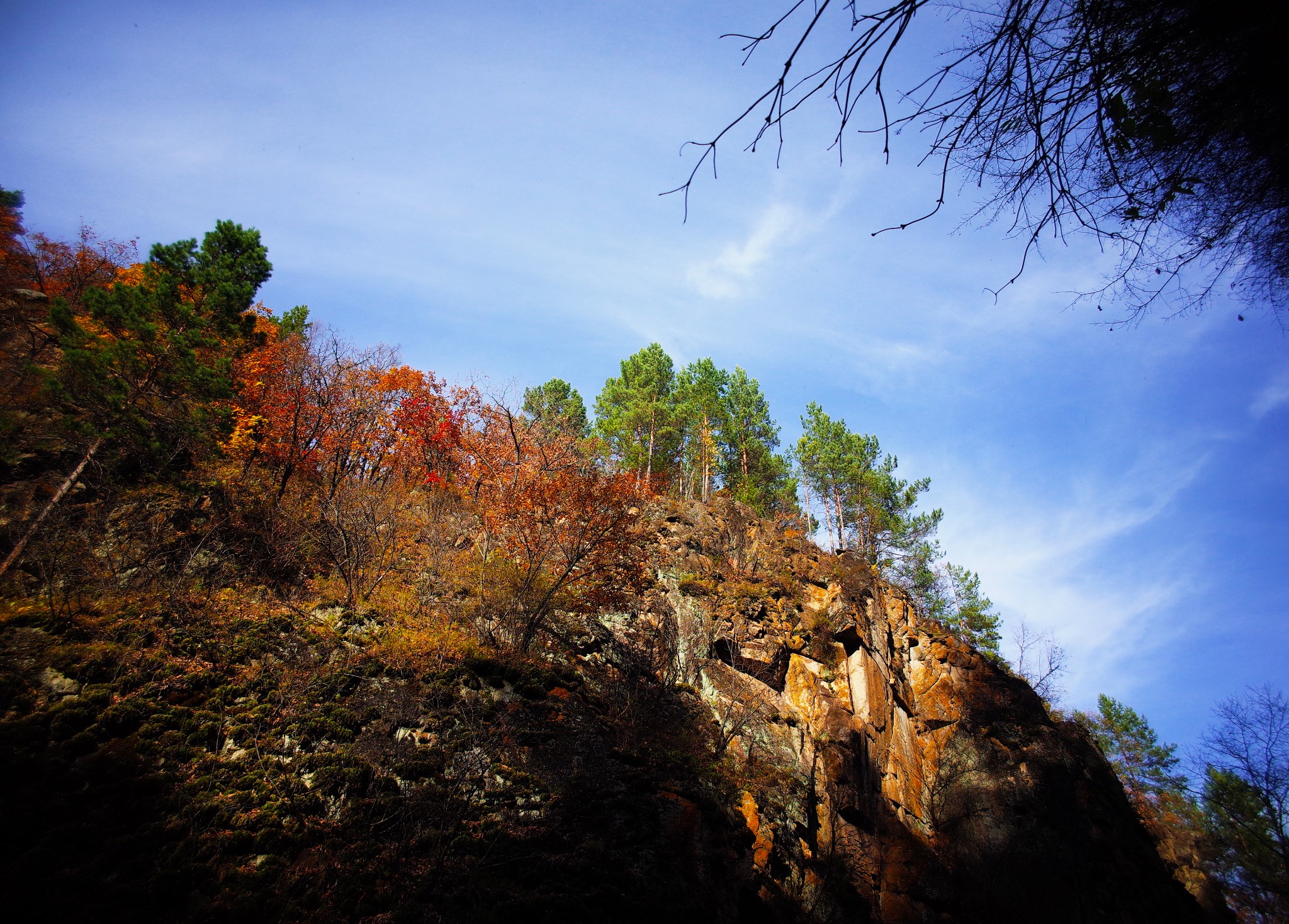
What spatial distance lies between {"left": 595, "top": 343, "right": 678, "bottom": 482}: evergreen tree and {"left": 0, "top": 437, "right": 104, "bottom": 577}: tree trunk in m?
20.1

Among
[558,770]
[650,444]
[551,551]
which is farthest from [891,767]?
[650,444]

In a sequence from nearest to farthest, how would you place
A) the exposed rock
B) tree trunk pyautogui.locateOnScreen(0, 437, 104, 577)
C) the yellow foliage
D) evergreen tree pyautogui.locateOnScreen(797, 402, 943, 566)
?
the exposed rock → tree trunk pyautogui.locateOnScreen(0, 437, 104, 577) → the yellow foliage → evergreen tree pyautogui.locateOnScreen(797, 402, 943, 566)

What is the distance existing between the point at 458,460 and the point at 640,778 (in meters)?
16.1

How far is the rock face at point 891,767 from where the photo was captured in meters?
11.5

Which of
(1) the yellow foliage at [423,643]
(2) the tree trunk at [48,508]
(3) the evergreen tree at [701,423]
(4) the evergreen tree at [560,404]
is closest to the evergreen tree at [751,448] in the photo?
(3) the evergreen tree at [701,423]

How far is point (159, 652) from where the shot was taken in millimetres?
7188

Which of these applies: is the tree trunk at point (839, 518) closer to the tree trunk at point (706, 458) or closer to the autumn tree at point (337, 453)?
the tree trunk at point (706, 458)

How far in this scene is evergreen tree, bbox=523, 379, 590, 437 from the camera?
30.1 m

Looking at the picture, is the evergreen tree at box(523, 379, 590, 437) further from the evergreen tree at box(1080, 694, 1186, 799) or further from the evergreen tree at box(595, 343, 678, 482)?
the evergreen tree at box(1080, 694, 1186, 799)

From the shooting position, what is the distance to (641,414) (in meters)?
29.2

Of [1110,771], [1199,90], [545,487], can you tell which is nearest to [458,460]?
[545,487]

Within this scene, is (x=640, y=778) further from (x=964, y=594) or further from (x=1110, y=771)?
(x=964, y=594)

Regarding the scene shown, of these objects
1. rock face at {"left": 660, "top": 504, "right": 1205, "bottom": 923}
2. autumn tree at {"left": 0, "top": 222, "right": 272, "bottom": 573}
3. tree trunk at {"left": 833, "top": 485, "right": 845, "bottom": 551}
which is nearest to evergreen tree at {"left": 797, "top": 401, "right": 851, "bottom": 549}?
tree trunk at {"left": 833, "top": 485, "right": 845, "bottom": 551}

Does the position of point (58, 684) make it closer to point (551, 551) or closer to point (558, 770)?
point (558, 770)
